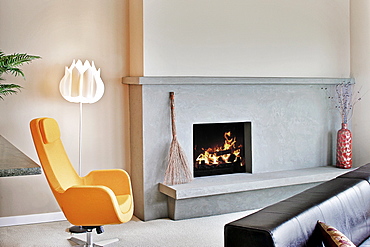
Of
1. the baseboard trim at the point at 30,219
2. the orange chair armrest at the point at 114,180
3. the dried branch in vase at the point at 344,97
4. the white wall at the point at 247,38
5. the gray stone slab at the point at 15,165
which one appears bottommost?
the baseboard trim at the point at 30,219

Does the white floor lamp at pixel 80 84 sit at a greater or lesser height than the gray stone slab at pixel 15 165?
greater

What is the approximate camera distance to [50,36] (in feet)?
15.7

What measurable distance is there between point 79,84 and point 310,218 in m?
2.96

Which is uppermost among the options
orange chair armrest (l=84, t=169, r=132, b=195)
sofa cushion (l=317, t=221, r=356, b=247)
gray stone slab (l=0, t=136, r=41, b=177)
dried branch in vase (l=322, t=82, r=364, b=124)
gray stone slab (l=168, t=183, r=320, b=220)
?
dried branch in vase (l=322, t=82, r=364, b=124)

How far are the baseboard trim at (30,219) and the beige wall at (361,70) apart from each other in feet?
11.8

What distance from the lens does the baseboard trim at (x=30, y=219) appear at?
15.4 ft

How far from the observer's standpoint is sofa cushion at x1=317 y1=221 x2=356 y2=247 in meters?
1.82

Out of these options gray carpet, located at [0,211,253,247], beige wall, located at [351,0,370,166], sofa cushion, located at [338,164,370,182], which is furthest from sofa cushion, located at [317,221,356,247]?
beige wall, located at [351,0,370,166]

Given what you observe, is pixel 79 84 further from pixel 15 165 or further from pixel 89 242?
pixel 15 165

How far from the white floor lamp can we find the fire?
141 cm

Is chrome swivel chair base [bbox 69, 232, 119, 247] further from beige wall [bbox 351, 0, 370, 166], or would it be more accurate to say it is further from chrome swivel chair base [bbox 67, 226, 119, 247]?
beige wall [bbox 351, 0, 370, 166]

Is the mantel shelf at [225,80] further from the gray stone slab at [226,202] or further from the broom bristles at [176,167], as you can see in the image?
the gray stone slab at [226,202]

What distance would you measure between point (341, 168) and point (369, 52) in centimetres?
143

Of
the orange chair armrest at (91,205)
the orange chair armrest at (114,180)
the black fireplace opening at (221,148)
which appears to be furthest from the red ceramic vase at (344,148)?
the orange chair armrest at (91,205)
